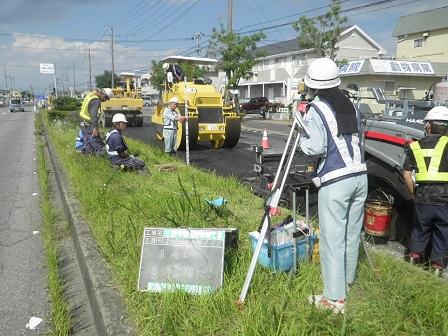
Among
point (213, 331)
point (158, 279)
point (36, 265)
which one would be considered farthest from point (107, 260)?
point (213, 331)

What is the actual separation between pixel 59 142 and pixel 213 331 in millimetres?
10824

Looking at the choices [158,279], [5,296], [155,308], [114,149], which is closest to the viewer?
[155,308]

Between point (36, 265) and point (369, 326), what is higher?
point (369, 326)

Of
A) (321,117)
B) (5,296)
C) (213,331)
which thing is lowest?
(5,296)

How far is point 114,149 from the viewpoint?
7.22 m

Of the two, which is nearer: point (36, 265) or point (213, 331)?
point (213, 331)

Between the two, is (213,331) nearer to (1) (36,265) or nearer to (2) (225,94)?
(1) (36,265)

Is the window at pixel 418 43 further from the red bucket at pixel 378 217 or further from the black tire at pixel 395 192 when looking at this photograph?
the red bucket at pixel 378 217

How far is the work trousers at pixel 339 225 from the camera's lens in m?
2.51

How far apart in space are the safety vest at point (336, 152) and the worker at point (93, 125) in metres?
6.74

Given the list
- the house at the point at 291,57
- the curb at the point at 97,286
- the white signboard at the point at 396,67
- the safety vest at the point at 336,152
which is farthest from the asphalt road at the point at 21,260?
the house at the point at 291,57

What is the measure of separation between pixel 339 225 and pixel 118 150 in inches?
218

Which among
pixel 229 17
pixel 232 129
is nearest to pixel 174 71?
pixel 232 129

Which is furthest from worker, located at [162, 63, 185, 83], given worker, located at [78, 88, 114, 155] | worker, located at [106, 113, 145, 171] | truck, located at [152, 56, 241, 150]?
worker, located at [106, 113, 145, 171]
